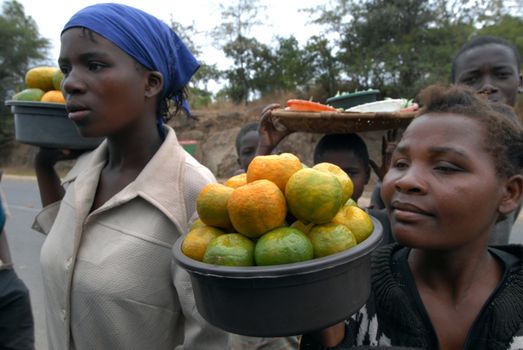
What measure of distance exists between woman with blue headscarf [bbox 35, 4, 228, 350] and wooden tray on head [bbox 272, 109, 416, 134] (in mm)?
824

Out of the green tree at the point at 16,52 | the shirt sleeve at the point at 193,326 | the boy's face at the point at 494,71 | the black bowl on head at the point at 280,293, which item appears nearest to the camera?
the black bowl on head at the point at 280,293

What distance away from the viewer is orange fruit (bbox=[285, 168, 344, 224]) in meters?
1.01

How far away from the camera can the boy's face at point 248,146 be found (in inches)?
147

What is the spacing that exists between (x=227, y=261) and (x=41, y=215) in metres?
1.30

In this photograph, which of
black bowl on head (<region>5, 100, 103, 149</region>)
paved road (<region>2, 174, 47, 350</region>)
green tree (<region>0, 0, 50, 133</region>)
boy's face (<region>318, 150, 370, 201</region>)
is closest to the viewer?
black bowl on head (<region>5, 100, 103, 149</region>)

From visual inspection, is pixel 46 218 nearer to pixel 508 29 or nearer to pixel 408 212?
pixel 408 212

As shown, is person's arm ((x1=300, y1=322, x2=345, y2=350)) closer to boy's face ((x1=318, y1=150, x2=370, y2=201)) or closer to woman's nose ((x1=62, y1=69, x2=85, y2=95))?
woman's nose ((x1=62, y1=69, x2=85, y2=95))

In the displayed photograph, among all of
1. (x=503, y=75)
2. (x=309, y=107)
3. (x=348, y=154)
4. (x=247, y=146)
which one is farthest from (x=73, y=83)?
(x=247, y=146)

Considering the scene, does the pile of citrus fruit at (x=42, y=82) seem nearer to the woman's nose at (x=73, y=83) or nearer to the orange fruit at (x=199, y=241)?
the woman's nose at (x=73, y=83)

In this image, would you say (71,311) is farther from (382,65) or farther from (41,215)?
(382,65)

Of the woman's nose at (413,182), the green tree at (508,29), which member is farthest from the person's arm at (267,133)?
the green tree at (508,29)

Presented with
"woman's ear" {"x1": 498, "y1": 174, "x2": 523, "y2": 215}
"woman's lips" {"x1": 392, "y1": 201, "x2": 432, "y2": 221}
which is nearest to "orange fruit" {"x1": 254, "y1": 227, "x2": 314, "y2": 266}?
"woman's lips" {"x1": 392, "y1": 201, "x2": 432, "y2": 221}

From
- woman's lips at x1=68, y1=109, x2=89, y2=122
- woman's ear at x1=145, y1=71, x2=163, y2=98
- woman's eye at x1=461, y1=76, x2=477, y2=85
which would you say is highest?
woman's ear at x1=145, y1=71, x2=163, y2=98

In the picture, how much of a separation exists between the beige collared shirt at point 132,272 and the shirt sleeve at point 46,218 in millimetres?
383
